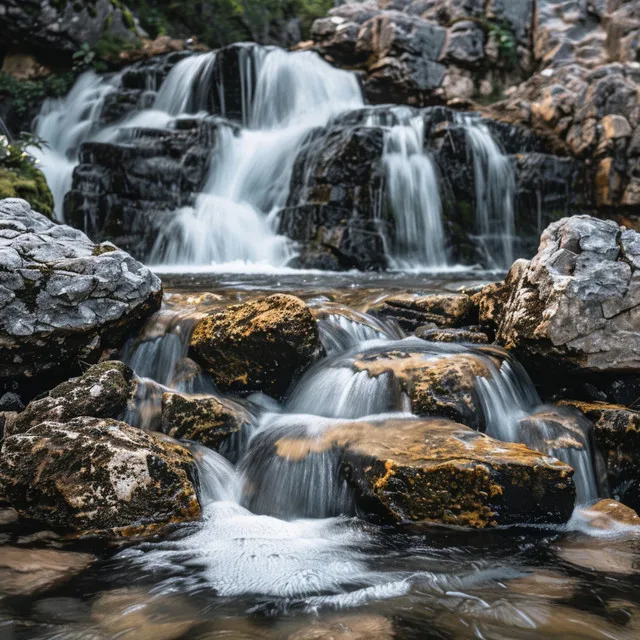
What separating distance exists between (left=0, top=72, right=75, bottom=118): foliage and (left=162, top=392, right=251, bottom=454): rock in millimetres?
16069

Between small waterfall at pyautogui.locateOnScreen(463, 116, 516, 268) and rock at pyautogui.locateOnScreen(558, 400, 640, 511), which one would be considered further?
small waterfall at pyautogui.locateOnScreen(463, 116, 516, 268)

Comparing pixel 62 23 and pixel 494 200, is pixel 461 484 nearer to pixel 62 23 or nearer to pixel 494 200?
pixel 494 200

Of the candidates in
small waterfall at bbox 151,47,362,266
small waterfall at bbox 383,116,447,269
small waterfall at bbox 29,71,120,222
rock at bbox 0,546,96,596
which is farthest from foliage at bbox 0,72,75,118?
rock at bbox 0,546,96,596

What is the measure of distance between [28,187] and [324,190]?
5243 millimetres

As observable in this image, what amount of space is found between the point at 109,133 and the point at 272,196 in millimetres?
5716

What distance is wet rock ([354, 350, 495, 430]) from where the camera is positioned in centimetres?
415

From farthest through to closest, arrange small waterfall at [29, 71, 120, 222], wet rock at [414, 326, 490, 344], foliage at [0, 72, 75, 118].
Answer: foliage at [0, 72, 75, 118] < small waterfall at [29, 71, 120, 222] < wet rock at [414, 326, 490, 344]

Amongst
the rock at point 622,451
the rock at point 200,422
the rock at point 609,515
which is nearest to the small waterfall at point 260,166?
the rock at point 200,422

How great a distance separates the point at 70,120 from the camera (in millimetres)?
15984

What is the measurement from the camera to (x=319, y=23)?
18.5 meters

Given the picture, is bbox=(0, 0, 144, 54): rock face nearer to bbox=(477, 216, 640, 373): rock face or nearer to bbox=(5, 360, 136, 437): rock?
bbox=(5, 360, 136, 437): rock

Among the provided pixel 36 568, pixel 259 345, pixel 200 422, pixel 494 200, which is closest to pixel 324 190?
pixel 494 200

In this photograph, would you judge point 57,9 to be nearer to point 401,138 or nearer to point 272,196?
point 272,196

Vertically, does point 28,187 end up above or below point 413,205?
above
